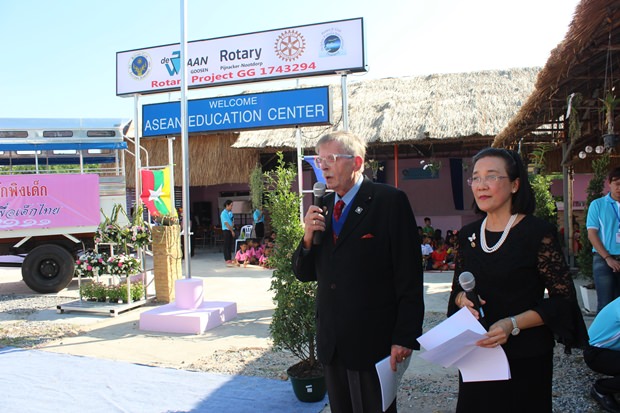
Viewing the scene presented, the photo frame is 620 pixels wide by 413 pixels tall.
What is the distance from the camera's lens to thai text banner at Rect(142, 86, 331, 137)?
775 centimetres

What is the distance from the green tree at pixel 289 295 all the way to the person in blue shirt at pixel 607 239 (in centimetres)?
306

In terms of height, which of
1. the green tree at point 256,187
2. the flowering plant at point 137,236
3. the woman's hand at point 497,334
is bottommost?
the woman's hand at point 497,334

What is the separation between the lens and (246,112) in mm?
8078

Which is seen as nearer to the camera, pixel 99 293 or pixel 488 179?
pixel 488 179

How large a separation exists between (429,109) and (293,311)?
405 inches

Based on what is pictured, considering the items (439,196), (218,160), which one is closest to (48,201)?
(218,160)

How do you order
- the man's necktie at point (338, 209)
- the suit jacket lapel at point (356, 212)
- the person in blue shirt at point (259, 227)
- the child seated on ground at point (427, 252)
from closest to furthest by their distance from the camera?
the suit jacket lapel at point (356, 212) → the man's necktie at point (338, 209) → the child seated on ground at point (427, 252) → the person in blue shirt at point (259, 227)

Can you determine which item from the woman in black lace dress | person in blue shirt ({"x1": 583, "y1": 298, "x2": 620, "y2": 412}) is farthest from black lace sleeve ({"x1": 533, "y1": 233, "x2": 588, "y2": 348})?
person in blue shirt ({"x1": 583, "y1": 298, "x2": 620, "y2": 412})

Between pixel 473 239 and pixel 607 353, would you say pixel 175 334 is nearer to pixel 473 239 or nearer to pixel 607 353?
pixel 607 353

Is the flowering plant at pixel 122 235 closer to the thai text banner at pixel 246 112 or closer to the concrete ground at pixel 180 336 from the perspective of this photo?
the concrete ground at pixel 180 336

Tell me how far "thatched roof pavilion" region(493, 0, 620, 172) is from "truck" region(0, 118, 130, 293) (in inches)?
262

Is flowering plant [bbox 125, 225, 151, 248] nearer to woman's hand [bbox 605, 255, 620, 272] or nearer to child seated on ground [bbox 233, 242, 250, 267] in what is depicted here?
child seated on ground [bbox 233, 242, 250, 267]

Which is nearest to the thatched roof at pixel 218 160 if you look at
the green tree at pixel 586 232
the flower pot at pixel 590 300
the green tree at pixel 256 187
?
the green tree at pixel 256 187

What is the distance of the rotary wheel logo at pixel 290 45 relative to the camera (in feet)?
27.4
